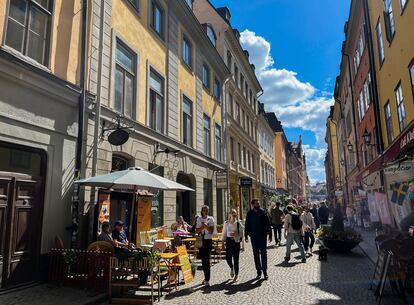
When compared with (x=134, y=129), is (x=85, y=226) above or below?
below

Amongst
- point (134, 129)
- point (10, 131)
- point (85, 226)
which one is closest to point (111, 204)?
point (85, 226)

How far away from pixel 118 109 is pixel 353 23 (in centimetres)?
1899

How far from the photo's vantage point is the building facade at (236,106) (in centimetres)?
2575

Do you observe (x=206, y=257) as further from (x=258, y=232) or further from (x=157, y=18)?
(x=157, y=18)

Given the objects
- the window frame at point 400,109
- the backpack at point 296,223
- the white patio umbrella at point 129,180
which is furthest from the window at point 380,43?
the white patio umbrella at point 129,180

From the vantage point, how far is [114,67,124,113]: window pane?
36.9ft

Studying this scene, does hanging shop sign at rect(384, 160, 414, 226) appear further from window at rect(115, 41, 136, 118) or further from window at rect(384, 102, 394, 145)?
window at rect(115, 41, 136, 118)

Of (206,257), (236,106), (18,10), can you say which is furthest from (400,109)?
(236,106)

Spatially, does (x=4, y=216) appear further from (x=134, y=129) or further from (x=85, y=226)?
(x=134, y=129)

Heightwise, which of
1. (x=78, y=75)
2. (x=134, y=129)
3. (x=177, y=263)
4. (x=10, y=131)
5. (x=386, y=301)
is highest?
(x=78, y=75)

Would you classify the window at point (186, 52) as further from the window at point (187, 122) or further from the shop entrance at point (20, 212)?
the shop entrance at point (20, 212)

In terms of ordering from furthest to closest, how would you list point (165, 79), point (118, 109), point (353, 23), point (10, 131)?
point (353, 23), point (165, 79), point (118, 109), point (10, 131)

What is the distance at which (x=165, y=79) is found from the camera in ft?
48.2

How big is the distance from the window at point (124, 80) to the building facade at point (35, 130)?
2.22 m
